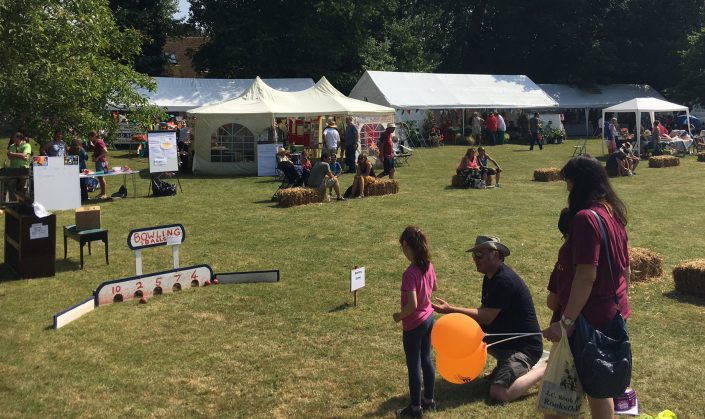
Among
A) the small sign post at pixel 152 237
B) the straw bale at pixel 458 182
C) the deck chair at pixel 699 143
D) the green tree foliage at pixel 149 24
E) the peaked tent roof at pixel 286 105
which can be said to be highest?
the green tree foliage at pixel 149 24

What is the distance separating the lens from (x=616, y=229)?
143 inches

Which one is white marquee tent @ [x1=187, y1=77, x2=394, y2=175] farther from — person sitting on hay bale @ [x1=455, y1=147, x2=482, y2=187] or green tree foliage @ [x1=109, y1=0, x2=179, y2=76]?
green tree foliage @ [x1=109, y1=0, x2=179, y2=76]

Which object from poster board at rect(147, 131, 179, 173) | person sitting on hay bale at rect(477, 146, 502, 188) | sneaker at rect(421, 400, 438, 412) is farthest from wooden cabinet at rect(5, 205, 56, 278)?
person sitting on hay bale at rect(477, 146, 502, 188)

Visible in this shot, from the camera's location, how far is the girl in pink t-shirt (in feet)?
Answer: 15.4

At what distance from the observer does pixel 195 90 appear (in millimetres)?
32469

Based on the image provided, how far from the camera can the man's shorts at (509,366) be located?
504 centimetres

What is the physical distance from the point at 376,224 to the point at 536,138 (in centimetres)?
2020

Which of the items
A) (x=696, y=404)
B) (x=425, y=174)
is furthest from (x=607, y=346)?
(x=425, y=174)

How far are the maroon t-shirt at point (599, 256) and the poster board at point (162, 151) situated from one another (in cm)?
1356

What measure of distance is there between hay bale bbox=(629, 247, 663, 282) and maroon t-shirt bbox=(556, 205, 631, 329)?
200 inches

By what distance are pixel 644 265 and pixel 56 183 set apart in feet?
33.3

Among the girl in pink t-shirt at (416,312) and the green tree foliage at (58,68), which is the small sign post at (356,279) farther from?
the green tree foliage at (58,68)

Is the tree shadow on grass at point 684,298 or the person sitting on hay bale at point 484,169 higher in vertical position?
the person sitting on hay bale at point 484,169

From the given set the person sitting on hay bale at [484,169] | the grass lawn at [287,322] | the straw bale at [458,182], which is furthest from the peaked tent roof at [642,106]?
the grass lawn at [287,322]
